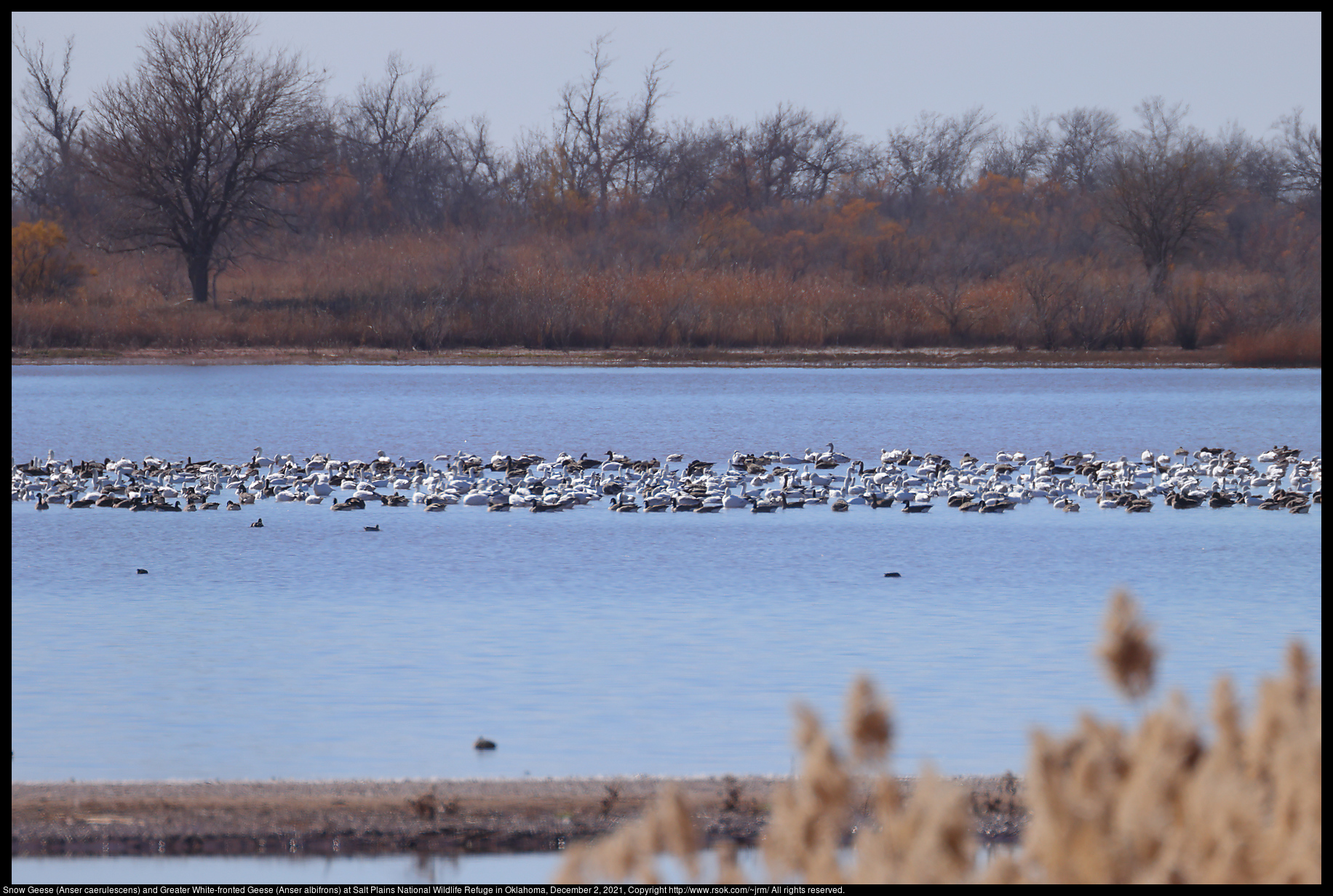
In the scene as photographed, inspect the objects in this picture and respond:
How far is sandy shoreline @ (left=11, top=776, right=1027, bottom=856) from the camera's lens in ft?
18.0

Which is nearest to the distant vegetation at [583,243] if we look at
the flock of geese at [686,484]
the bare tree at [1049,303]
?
the bare tree at [1049,303]

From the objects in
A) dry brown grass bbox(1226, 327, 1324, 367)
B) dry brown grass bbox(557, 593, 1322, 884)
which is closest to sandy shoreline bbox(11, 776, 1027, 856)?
dry brown grass bbox(557, 593, 1322, 884)

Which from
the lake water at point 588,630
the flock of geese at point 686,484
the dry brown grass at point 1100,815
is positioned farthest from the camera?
the flock of geese at point 686,484

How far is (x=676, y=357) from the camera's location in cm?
4250

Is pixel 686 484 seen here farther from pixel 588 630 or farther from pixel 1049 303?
pixel 1049 303

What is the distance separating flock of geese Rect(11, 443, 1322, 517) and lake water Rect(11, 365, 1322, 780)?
411 mm

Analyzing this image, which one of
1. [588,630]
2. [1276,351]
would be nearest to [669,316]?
[1276,351]

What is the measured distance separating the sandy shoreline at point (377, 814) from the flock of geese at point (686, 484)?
8.43 meters

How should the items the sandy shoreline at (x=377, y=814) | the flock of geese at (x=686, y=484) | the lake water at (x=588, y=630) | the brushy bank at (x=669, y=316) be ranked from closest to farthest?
the sandy shoreline at (x=377, y=814), the lake water at (x=588, y=630), the flock of geese at (x=686, y=484), the brushy bank at (x=669, y=316)

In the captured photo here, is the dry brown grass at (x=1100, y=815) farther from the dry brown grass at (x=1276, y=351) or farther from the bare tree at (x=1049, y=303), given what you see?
the bare tree at (x=1049, y=303)

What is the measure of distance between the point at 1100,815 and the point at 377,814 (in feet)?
11.1

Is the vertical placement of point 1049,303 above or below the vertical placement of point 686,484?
above

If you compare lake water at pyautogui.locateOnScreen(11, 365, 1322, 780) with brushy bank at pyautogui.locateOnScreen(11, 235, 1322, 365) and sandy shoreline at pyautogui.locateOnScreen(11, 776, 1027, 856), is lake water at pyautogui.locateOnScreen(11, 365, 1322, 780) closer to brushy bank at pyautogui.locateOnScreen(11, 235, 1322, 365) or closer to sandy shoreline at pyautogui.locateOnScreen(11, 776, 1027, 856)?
sandy shoreline at pyautogui.locateOnScreen(11, 776, 1027, 856)

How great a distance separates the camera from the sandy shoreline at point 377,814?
18.0ft
